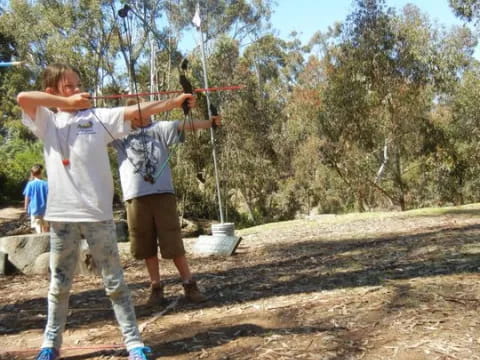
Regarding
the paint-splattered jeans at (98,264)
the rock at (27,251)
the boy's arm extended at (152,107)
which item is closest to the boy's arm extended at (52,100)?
the boy's arm extended at (152,107)

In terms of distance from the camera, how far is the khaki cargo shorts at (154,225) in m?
3.42

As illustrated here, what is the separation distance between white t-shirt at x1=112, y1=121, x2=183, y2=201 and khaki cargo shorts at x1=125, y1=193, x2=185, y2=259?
62 millimetres

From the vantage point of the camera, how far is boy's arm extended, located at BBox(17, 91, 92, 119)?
7.48 ft

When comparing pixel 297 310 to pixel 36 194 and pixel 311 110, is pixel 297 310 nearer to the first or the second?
pixel 36 194

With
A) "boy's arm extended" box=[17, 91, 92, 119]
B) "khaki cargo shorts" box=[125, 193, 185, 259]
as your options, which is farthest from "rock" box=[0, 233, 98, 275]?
"boy's arm extended" box=[17, 91, 92, 119]

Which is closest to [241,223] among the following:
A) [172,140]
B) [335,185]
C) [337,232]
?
[335,185]

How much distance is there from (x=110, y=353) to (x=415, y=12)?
17.0 meters

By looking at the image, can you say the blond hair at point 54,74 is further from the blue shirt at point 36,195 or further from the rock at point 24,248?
the blue shirt at point 36,195

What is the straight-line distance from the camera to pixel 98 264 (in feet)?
7.92

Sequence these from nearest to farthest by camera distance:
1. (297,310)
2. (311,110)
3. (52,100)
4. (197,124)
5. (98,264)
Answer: (52,100)
(98,264)
(297,310)
(197,124)
(311,110)

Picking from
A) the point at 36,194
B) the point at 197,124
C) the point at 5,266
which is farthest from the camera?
the point at 36,194

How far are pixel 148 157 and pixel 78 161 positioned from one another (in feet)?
3.41

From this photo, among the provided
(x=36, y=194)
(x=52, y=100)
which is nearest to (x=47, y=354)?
(x=52, y=100)

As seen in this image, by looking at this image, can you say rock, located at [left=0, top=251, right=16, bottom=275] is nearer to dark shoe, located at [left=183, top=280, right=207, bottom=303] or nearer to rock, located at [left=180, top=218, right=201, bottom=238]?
dark shoe, located at [left=183, top=280, right=207, bottom=303]
